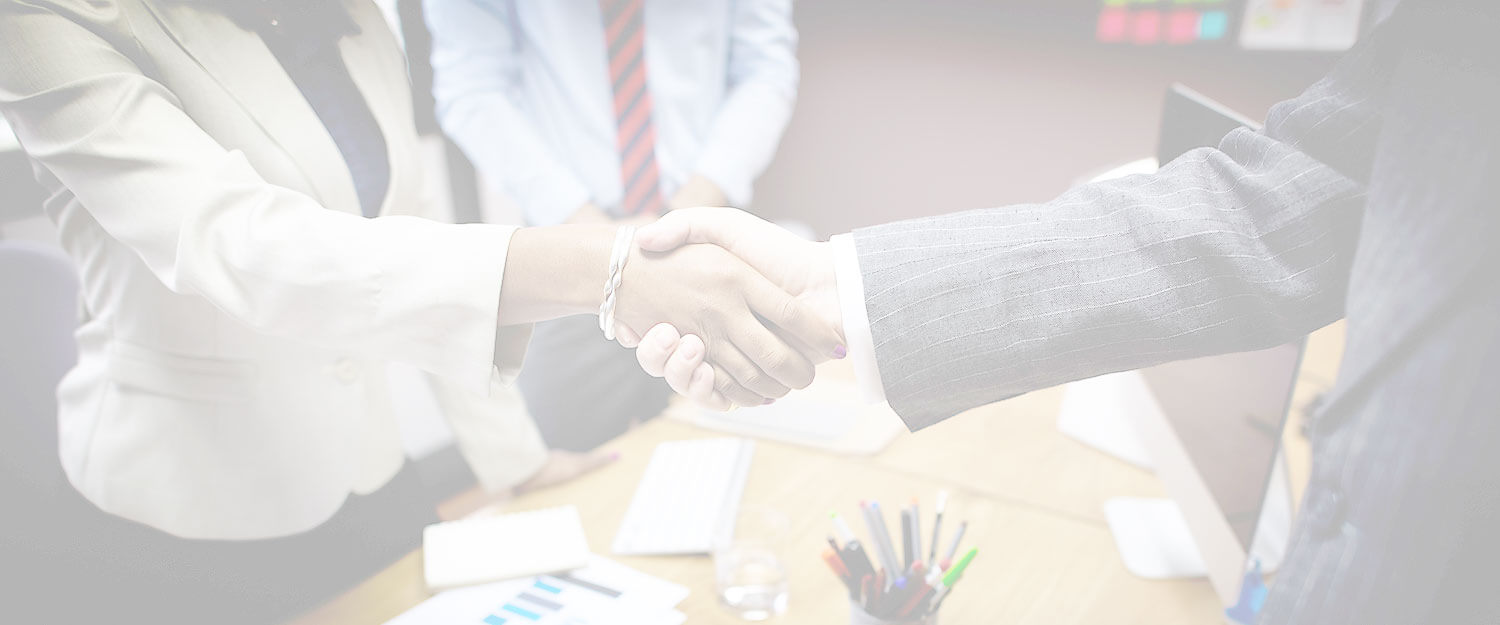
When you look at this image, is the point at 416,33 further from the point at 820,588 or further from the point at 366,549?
the point at 820,588

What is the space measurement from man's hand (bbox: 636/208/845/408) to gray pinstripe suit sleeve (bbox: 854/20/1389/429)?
150 mm

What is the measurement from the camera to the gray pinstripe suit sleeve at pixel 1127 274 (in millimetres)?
753

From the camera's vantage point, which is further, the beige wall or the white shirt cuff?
the beige wall

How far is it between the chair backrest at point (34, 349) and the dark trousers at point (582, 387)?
70 cm

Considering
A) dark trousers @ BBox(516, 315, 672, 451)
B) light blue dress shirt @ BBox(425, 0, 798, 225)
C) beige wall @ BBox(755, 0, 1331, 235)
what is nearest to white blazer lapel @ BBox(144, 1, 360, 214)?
dark trousers @ BBox(516, 315, 672, 451)

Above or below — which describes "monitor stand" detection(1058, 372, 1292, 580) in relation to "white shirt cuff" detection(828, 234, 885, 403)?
below

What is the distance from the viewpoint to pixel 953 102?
110 inches

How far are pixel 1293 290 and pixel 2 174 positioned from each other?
6.28 ft

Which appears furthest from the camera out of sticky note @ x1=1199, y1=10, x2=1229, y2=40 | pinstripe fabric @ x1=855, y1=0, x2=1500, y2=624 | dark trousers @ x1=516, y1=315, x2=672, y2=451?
sticky note @ x1=1199, y1=10, x2=1229, y2=40

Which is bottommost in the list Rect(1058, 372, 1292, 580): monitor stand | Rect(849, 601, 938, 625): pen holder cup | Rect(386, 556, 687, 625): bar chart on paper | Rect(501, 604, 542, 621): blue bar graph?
Rect(1058, 372, 1292, 580): monitor stand

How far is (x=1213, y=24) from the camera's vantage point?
2293mm

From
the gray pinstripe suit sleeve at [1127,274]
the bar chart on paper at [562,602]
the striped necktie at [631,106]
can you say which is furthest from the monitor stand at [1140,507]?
the striped necktie at [631,106]

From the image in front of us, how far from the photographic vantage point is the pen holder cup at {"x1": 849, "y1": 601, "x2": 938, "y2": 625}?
0.85 m

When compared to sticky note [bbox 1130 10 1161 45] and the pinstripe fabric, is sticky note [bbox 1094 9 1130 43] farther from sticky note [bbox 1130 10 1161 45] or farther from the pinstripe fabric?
the pinstripe fabric
